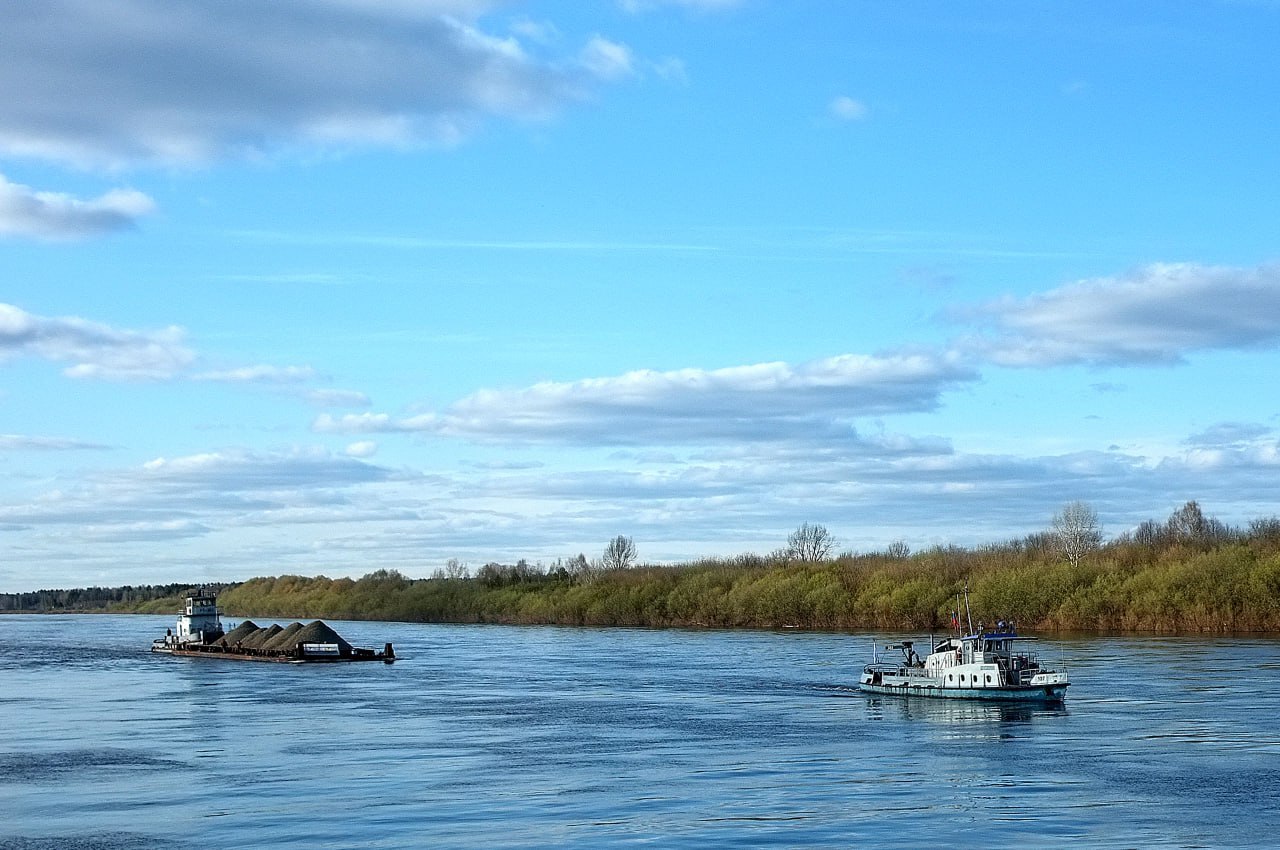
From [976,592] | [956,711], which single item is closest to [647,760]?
[956,711]

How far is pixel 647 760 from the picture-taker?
5484 centimetres

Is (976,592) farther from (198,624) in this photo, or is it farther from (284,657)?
(198,624)

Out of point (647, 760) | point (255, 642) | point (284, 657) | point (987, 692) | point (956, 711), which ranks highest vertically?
point (255, 642)

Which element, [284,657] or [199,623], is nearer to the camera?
[284,657]

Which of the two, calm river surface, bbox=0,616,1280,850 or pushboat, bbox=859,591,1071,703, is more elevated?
pushboat, bbox=859,591,1071,703

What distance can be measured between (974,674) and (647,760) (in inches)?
1198

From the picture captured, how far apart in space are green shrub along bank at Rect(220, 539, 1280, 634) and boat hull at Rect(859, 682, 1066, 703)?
40.7 meters

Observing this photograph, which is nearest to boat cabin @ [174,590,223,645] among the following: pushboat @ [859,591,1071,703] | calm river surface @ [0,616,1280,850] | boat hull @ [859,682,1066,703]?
calm river surface @ [0,616,1280,850]

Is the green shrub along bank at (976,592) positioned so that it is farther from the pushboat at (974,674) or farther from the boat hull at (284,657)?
the boat hull at (284,657)

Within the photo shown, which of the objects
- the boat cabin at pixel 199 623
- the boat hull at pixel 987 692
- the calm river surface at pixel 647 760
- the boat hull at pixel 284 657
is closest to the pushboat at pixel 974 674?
the boat hull at pixel 987 692

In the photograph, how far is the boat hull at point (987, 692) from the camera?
7412 centimetres

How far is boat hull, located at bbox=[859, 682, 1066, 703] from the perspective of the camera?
7412 cm

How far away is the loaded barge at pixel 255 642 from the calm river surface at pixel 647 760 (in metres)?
A: 20.9

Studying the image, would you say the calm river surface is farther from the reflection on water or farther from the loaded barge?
the loaded barge
